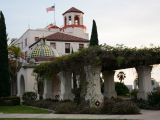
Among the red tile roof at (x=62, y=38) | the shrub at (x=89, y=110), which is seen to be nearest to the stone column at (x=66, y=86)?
the shrub at (x=89, y=110)

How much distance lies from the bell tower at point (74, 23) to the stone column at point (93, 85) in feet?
162

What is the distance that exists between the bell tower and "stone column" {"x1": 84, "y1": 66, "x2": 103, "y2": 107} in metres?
49.4

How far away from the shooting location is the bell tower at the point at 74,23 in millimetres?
74000

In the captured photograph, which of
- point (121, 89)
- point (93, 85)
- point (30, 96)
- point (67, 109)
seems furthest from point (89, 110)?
point (121, 89)

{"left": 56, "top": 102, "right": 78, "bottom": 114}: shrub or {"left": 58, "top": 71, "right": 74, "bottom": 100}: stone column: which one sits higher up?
{"left": 58, "top": 71, "right": 74, "bottom": 100}: stone column

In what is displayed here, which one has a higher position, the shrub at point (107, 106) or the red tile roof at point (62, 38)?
the red tile roof at point (62, 38)

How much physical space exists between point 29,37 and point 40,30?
2699 millimetres

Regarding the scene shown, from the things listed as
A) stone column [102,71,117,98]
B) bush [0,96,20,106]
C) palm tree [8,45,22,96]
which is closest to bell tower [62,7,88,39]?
palm tree [8,45,22,96]

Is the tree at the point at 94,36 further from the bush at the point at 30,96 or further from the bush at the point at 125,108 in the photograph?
the bush at the point at 125,108

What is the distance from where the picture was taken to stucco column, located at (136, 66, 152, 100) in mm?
27328

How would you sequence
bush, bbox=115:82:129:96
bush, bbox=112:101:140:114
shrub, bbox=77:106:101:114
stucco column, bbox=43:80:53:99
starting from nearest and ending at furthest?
bush, bbox=112:101:140:114 → shrub, bbox=77:106:101:114 → stucco column, bbox=43:80:53:99 → bush, bbox=115:82:129:96

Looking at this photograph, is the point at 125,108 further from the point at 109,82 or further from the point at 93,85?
the point at 109,82

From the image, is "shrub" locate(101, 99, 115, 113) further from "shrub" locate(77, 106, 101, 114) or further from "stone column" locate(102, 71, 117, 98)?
"stone column" locate(102, 71, 117, 98)

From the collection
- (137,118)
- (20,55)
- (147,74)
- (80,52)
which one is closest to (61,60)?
(80,52)
